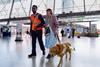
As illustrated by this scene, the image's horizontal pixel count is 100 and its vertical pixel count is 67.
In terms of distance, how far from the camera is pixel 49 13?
8.29m

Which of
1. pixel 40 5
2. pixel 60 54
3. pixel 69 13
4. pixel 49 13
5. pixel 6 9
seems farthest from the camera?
pixel 6 9

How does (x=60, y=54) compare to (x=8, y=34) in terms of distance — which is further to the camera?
(x=8, y=34)

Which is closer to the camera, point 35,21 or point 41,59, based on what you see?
point 41,59

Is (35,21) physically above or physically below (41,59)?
above

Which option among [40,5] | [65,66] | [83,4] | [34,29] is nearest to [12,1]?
[40,5]

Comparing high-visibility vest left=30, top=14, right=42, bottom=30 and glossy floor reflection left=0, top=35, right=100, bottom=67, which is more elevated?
high-visibility vest left=30, top=14, right=42, bottom=30

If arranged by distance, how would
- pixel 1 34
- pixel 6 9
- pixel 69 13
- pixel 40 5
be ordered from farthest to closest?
1. pixel 1 34
2. pixel 6 9
3. pixel 40 5
4. pixel 69 13

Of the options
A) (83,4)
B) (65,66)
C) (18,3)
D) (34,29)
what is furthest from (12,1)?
(65,66)

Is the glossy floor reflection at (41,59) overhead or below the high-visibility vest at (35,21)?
below

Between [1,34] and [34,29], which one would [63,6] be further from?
[34,29]

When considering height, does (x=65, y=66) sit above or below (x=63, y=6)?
below

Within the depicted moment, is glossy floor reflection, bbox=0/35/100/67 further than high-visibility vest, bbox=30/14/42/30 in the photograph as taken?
No

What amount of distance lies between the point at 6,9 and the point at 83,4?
10937mm

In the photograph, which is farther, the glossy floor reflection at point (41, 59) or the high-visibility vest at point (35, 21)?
the high-visibility vest at point (35, 21)
